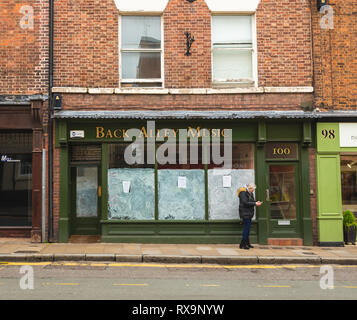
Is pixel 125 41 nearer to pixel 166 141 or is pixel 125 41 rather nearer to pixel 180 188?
pixel 166 141

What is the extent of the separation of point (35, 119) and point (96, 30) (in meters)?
3.10

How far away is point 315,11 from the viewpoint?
36.8ft

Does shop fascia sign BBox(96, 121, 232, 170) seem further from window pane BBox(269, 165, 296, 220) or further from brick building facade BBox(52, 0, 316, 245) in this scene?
window pane BBox(269, 165, 296, 220)

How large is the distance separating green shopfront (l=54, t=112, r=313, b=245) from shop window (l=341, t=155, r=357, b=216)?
1.35m

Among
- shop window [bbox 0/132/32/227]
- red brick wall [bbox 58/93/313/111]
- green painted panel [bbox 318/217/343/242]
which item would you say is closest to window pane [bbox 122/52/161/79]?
red brick wall [bbox 58/93/313/111]

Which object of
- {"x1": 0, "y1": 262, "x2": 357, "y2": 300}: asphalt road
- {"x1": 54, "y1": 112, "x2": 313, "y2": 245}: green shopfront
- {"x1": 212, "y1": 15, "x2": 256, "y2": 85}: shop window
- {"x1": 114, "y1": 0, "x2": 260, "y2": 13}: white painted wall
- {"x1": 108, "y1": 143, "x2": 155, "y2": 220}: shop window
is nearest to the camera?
{"x1": 0, "y1": 262, "x2": 357, "y2": 300}: asphalt road

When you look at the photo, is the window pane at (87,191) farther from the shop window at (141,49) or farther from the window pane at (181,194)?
the shop window at (141,49)

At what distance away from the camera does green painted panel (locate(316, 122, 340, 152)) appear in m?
10.9

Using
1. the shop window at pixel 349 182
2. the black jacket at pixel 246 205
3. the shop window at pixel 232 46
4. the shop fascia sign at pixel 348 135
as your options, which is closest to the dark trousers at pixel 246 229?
the black jacket at pixel 246 205

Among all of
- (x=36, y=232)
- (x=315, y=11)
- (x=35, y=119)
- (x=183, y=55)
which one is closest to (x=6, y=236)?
(x=36, y=232)

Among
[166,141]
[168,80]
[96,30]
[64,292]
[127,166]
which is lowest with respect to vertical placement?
[64,292]

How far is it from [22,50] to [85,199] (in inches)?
184

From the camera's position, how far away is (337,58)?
11258 millimetres

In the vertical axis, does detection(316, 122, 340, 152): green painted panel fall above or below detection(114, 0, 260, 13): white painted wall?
below
